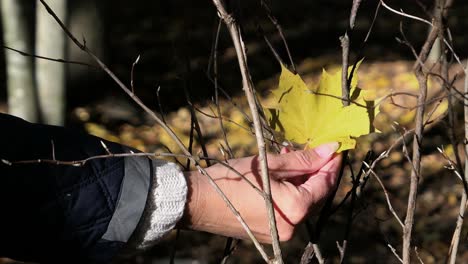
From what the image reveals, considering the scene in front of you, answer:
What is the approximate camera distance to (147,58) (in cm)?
885

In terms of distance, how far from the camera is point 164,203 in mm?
1399

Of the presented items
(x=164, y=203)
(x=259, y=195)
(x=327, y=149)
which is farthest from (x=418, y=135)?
(x=164, y=203)

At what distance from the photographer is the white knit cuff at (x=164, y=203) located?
140 cm

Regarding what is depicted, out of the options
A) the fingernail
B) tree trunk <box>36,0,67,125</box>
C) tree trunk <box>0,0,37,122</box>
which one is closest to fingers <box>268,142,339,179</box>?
the fingernail

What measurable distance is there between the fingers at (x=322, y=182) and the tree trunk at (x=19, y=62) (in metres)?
4.45

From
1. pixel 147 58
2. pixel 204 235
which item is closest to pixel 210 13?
pixel 147 58

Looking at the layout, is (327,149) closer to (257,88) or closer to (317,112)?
(317,112)

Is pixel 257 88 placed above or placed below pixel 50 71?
below

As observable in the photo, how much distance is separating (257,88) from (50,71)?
237 centimetres

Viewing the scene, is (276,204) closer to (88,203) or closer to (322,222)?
(322,222)

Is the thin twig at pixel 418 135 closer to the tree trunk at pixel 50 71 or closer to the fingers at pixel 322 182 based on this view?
the fingers at pixel 322 182

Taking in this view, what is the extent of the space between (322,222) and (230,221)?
6.9 inches

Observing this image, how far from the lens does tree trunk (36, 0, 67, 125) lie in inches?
237

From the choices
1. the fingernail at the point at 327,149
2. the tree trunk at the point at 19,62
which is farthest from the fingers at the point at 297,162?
the tree trunk at the point at 19,62
